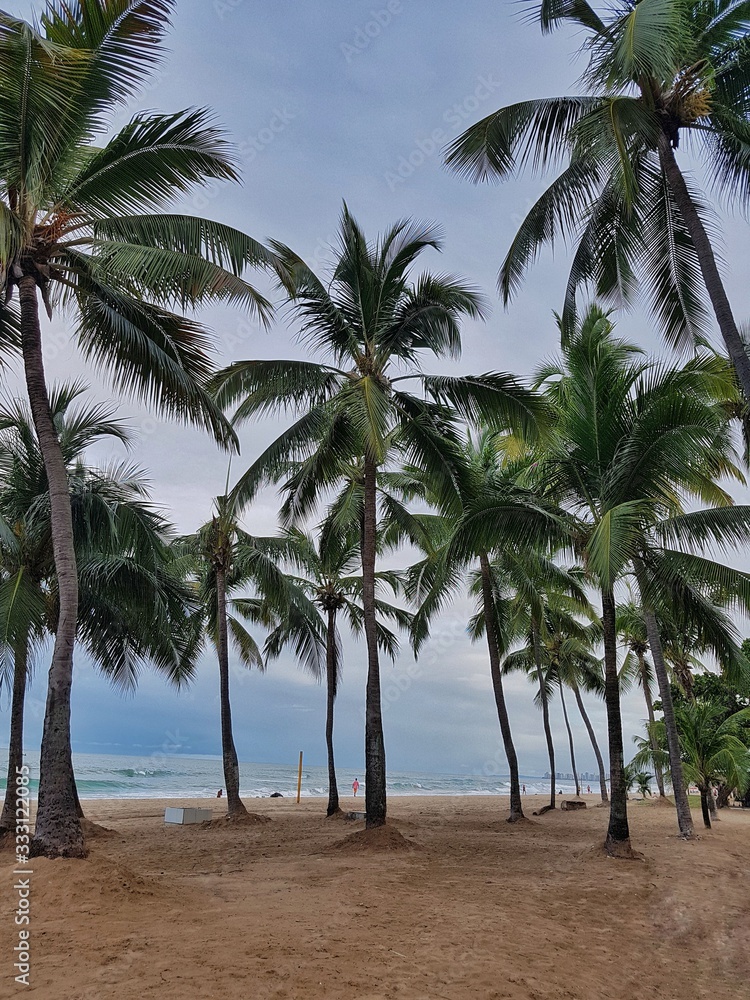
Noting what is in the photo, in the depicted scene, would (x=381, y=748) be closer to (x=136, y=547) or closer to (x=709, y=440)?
(x=136, y=547)

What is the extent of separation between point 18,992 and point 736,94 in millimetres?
11592

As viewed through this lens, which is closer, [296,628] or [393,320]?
[393,320]

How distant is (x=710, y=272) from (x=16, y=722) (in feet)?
40.5

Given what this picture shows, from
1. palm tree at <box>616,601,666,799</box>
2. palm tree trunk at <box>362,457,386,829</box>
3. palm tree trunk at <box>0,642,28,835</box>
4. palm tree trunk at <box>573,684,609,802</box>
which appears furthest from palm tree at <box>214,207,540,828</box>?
palm tree trunk at <box>573,684,609,802</box>

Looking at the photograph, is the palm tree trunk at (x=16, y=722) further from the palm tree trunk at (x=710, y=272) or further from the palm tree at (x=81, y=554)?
the palm tree trunk at (x=710, y=272)

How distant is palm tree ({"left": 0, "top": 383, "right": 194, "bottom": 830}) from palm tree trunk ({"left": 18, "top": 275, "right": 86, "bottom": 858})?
2.49 meters

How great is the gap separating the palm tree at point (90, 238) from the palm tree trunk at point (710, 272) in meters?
5.11

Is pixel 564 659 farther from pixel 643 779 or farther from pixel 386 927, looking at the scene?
pixel 386 927

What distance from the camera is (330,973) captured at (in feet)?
15.8

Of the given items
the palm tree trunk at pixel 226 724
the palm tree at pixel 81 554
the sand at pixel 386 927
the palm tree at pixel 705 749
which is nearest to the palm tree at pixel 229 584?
the palm tree trunk at pixel 226 724

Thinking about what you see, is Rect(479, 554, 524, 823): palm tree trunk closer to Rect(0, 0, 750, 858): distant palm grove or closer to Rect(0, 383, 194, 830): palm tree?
Rect(0, 0, 750, 858): distant palm grove

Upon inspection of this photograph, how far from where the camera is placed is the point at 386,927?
20.1 feet

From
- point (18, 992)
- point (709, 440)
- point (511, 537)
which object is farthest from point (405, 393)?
point (18, 992)

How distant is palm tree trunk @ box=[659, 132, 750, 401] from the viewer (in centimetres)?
771
